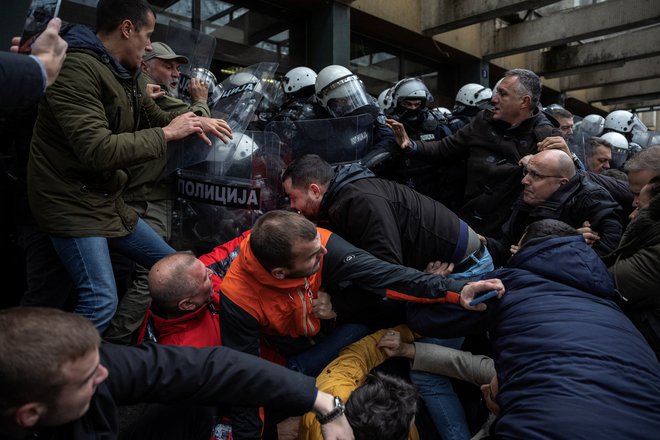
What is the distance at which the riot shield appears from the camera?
2.97 meters

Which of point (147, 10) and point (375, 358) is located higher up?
point (147, 10)

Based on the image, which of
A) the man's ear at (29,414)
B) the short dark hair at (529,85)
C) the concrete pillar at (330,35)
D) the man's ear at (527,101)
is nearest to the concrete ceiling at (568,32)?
the concrete pillar at (330,35)

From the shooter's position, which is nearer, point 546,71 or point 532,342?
point 532,342

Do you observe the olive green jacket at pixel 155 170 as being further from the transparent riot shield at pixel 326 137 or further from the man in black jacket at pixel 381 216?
the man in black jacket at pixel 381 216

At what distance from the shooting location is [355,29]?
8.18 meters

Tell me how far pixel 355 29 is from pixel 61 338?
7.72 m

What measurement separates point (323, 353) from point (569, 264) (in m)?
1.21

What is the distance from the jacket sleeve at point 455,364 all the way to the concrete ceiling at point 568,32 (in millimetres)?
5929

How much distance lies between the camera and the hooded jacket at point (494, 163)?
3596mm

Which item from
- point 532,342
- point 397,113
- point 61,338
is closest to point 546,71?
point 397,113

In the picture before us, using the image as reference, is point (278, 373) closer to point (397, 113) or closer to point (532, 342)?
point (532, 342)

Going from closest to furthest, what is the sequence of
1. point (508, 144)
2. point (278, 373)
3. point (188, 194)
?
point (278, 373), point (188, 194), point (508, 144)

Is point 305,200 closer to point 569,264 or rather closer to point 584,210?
point 569,264

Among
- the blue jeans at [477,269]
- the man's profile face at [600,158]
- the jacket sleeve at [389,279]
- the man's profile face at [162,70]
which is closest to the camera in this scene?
the jacket sleeve at [389,279]
